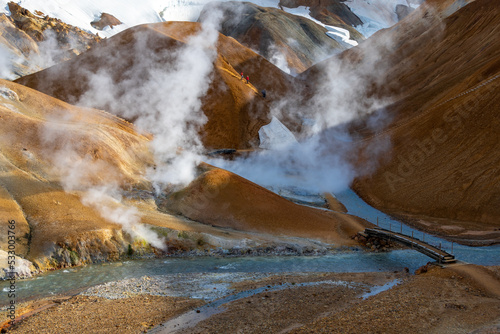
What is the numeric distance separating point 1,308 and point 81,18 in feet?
318

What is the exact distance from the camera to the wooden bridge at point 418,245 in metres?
20.5

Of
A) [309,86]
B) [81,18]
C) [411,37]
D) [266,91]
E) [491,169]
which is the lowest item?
[491,169]

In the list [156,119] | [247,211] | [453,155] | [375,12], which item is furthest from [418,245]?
[375,12]

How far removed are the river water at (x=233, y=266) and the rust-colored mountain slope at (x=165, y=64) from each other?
24.4 metres

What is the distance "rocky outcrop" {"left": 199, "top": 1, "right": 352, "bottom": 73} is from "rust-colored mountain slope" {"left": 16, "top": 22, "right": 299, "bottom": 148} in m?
37.7

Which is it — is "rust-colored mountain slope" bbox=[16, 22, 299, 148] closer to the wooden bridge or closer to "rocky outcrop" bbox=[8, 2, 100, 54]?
the wooden bridge

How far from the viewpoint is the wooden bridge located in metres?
20.5

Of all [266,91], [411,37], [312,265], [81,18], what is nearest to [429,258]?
[312,265]

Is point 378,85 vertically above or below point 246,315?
above

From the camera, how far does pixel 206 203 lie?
2591cm

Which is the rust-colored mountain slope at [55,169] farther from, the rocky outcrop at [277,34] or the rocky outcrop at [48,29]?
the rocky outcrop at [277,34]

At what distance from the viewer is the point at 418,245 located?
22.7 m

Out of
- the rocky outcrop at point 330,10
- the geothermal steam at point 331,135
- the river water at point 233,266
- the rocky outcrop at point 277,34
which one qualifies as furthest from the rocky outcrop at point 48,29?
the rocky outcrop at point 330,10

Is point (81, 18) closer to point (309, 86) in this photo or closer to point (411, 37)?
point (309, 86)
